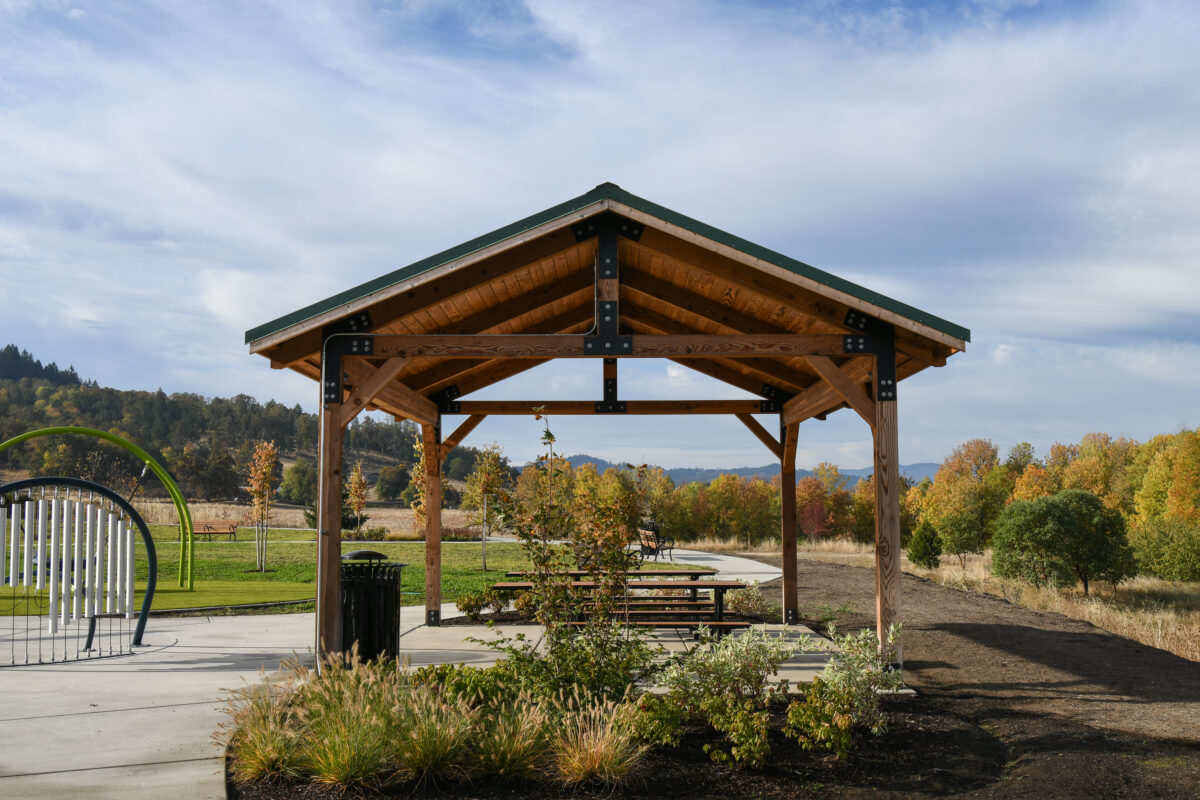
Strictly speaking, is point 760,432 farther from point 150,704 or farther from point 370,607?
point 150,704

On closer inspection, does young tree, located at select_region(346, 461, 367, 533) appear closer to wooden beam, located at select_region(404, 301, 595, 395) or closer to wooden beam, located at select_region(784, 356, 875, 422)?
wooden beam, located at select_region(404, 301, 595, 395)

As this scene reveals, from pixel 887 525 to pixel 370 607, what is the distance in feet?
16.4

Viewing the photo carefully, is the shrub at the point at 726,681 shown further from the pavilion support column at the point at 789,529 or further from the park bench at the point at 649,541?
the pavilion support column at the point at 789,529

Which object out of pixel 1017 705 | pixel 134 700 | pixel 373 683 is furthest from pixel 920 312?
pixel 134 700

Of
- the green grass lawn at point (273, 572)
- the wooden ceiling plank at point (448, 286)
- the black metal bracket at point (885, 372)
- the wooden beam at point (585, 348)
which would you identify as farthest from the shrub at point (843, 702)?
the green grass lawn at point (273, 572)

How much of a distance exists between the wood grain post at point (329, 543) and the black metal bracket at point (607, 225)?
2917 millimetres

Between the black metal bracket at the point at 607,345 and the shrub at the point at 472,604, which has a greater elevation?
the black metal bracket at the point at 607,345

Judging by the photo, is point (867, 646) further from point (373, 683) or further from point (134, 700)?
point (134, 700)

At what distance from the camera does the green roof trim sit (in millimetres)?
7922

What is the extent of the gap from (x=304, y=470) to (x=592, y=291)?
80.3 m

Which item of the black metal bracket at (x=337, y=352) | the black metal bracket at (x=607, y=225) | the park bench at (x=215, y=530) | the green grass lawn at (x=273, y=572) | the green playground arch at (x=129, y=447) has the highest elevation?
the black metal bracket at (x=607, y=225)

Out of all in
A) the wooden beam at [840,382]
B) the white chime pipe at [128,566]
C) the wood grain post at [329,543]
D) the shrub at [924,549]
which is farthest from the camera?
the shrub at [924,549]

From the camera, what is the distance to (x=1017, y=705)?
7.59 m

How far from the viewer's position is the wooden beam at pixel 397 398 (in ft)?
30.1
